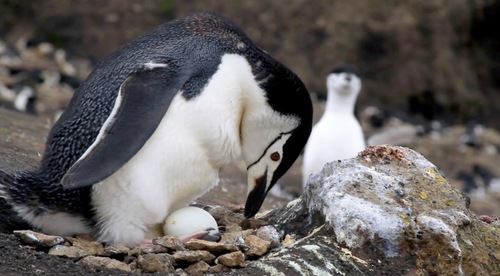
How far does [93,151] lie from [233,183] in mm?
3972

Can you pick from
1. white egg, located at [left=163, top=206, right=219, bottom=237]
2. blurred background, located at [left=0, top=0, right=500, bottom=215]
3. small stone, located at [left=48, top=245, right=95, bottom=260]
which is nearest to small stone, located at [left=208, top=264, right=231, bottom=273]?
white egg, located at [left=163, top=206, right=219, bottom=237]

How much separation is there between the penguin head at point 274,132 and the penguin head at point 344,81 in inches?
237

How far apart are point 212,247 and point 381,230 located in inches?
29.8

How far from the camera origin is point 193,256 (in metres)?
4.29

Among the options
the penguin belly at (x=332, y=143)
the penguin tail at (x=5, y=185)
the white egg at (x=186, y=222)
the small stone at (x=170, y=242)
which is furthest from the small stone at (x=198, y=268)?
the penguin belly at (x=332, y=143)

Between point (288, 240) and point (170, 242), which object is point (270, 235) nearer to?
point (288, 240)

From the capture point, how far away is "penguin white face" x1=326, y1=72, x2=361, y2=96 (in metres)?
11.2

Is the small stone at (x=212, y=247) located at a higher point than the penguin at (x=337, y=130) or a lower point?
lower

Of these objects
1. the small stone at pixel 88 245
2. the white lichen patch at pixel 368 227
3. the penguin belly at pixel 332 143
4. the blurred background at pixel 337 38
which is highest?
the blurred background at pixel 337 38

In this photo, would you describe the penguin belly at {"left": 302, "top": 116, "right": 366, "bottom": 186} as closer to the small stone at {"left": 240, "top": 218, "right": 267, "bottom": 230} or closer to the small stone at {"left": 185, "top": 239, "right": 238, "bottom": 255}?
the small stone at {"left": 240, "top": 218, "right": 267, "bottom": 230}

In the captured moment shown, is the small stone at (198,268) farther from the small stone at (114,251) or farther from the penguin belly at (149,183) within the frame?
the penguin belly at (149,183)

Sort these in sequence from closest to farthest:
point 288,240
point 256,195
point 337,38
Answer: point 288,240
point 256,195
point 337,38

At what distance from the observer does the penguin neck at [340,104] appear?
35.9ft

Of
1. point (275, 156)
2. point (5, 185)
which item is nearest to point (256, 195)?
point (275, 156)
